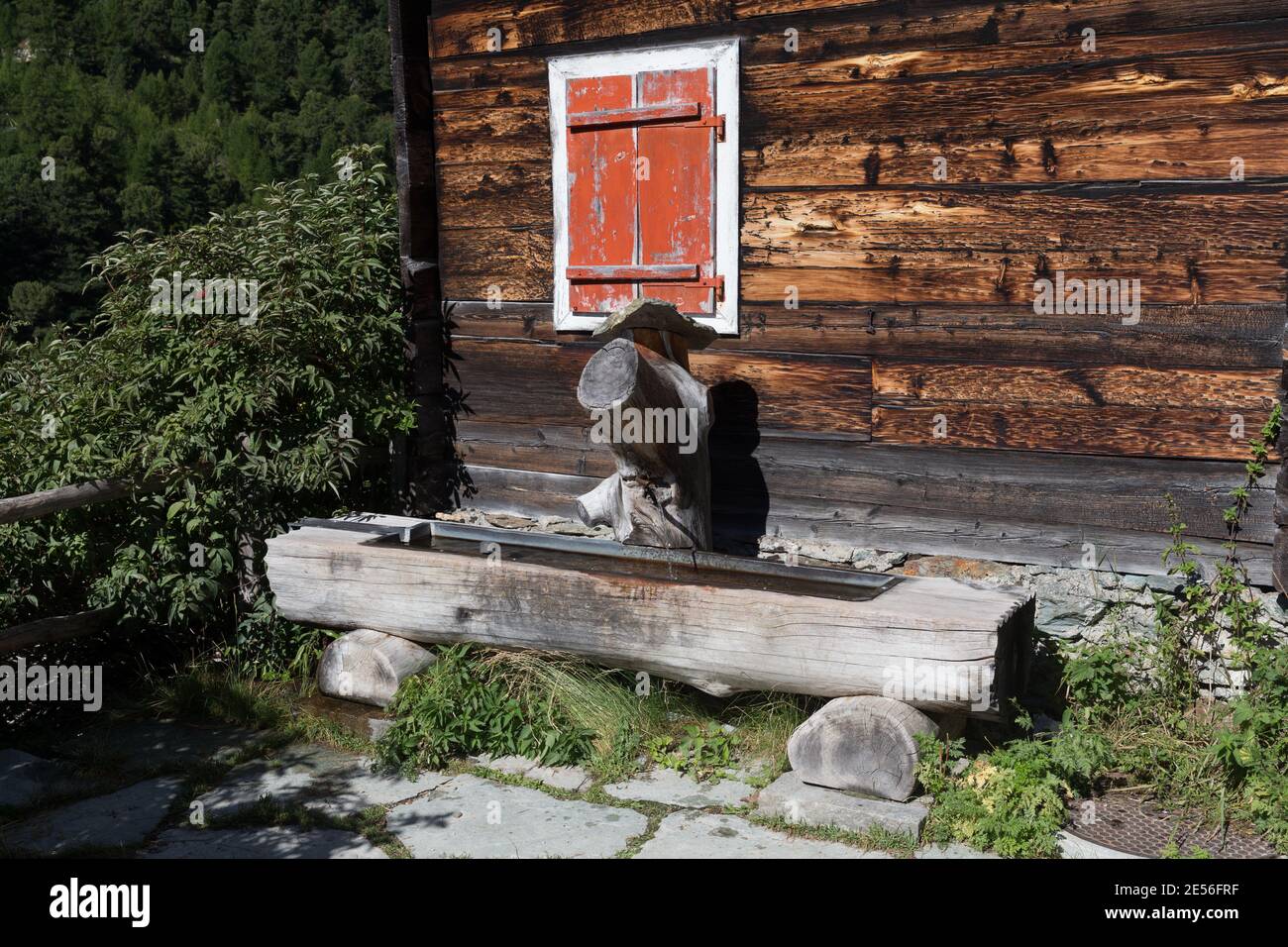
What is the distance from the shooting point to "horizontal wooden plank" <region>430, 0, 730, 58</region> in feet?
19.1

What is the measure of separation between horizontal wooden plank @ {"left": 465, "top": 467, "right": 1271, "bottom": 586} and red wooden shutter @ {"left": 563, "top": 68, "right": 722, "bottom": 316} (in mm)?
1074

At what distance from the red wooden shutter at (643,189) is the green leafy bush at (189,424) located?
51.2 inches

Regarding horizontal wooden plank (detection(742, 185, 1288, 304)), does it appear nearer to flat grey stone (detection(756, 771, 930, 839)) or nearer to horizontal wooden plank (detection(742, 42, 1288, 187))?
horizontal wooden plank (detection(742, 42, 1288, 187))

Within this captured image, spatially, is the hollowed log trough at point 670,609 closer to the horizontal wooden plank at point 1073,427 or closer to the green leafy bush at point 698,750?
the green leafy bush at point 698,750

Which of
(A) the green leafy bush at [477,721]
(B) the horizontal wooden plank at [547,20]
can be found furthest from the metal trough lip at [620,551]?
(B) the horizontal wooden plank at [547,20]

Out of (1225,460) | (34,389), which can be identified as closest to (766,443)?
(1225,460)

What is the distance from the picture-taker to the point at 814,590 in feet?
15.9

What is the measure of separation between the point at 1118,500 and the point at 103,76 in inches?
1407

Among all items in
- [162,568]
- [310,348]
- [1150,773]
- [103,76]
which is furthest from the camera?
[103,76]

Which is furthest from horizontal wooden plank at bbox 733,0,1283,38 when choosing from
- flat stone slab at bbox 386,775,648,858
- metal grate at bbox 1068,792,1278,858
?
flat stone slab at bbox 386,775,648,858

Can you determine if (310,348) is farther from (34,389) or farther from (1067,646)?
(1067,646)

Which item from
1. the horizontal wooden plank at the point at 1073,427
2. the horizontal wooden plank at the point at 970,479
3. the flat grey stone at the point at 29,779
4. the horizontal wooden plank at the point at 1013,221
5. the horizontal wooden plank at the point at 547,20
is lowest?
the flat grey stone at the point at 29,779

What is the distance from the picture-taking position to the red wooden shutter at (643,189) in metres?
5.77

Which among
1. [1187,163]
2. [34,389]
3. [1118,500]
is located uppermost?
[1187,163]
